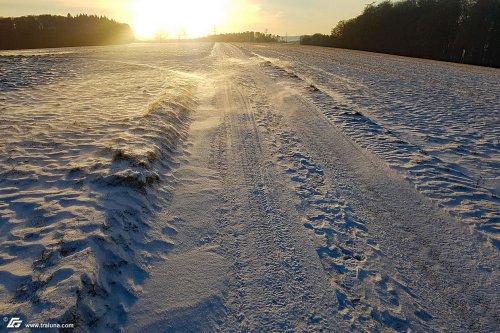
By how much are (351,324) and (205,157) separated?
462 cm

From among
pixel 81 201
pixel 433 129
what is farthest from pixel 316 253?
pixel 433 129

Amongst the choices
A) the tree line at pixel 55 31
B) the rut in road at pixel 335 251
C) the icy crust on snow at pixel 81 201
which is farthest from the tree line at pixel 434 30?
the tree line at pixel 55 31

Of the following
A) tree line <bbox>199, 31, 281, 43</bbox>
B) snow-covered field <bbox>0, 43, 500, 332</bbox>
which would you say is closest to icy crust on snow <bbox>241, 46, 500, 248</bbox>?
snow-covered field <bbox>0, 43, 500, 332</bbox>

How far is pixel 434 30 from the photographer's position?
40000 millimetres

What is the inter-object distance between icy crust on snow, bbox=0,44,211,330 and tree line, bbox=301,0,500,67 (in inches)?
1627

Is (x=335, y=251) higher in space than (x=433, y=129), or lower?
lower

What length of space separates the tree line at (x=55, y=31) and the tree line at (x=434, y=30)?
6226cm

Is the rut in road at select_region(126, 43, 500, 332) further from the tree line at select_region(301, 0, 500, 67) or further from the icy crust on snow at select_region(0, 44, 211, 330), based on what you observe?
the tree line at select_region(301, 0, 500, 67)

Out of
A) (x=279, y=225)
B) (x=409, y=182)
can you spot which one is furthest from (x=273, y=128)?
(x=279, y=225)

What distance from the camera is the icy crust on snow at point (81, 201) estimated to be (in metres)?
3.12

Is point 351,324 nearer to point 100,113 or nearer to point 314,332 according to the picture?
point 314,332

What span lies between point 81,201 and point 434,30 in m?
48.7

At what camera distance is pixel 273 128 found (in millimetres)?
8484

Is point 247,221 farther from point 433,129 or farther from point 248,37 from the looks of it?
point 248,37
